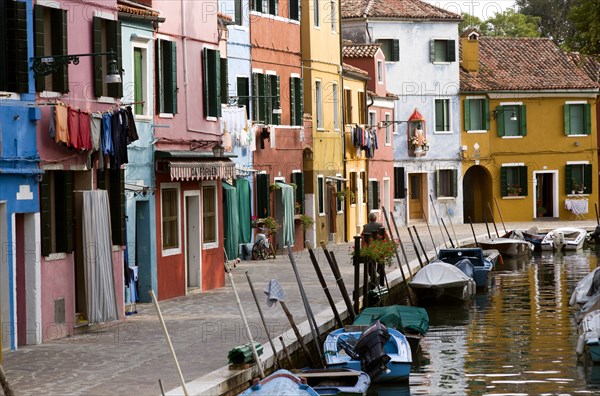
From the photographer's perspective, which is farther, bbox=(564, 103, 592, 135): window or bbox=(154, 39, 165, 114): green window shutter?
bbox=(564, 103, 592, 135): window

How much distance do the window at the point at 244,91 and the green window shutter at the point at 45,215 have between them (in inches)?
719

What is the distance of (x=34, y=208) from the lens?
63.1 ft

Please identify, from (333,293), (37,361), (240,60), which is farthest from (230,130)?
(37,361)

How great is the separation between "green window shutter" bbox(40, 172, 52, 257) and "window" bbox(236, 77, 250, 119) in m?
18.3

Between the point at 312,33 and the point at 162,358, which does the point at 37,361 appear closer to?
the point at 162,358

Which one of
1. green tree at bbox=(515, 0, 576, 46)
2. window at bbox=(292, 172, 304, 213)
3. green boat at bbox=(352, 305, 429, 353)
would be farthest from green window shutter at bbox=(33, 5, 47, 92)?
green tree at bbox=(515, 0, 576, 46)

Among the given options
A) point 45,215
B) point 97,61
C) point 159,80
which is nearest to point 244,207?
point 159,80

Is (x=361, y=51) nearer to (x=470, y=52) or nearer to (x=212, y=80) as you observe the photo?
(x=470, y=52)

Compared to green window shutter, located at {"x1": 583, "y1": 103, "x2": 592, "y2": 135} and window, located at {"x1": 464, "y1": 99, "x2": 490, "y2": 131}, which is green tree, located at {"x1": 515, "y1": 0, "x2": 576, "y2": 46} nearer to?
green window shutter, located at {"x1": 583, "y1": 103, "x2": 592, "y2": 135}

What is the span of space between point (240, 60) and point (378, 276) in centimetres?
1086

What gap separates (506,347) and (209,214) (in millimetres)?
7675

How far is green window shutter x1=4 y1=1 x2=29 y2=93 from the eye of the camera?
18.8m

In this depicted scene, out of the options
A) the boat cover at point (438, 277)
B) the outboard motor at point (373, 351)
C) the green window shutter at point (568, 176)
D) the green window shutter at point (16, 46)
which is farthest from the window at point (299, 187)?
the green window shutter at point (16, 46)

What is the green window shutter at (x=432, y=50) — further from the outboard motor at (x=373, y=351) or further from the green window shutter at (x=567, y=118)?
the outboard motor at (x=373, y=351)
